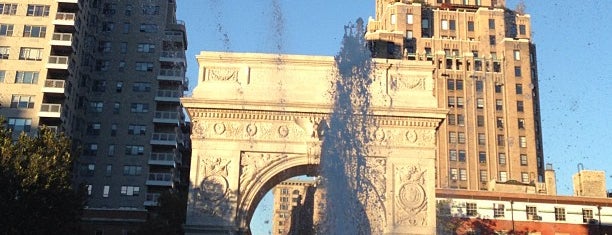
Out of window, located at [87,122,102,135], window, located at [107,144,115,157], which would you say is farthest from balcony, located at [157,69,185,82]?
window, located at [107,144,115,157]

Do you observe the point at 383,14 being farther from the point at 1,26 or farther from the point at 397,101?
the point at 397,101

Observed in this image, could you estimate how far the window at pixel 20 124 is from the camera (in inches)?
2073

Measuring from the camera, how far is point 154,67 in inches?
2387

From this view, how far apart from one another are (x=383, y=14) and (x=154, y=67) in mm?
30136

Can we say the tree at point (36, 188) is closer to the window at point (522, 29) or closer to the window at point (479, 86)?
the window at point (479, 86)

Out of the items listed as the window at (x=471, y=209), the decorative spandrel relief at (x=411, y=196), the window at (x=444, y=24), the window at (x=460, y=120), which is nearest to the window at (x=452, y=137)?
the window at (x=460, y=120)

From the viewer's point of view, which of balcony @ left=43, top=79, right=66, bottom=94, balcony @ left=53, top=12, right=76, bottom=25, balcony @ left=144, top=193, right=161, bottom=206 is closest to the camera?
balcony @ left=43, top=79, right=66, bottom=94

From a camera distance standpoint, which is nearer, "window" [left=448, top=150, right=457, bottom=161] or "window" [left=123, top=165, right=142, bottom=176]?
"window" [left=123, top=165, right=142, bottom=176]

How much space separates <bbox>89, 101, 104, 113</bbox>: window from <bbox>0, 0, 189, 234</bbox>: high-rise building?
0.25 feet

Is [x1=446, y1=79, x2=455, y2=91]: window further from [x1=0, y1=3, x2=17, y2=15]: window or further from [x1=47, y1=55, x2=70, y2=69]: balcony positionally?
[x1=0, y1=3, x2=17, y2=15]: window

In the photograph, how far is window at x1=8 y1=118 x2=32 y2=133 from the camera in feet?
173

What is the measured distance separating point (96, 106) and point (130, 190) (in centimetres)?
743

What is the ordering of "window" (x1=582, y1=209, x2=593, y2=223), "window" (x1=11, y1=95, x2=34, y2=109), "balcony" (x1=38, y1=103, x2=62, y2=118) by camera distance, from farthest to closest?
"window" (x1=11, y1=95, x2=34, y2=109)
"balcony" (x1=38, y1=103, x2=62, y2=118)
"window" (x1=582, y1=209, x2=593, y2=223)

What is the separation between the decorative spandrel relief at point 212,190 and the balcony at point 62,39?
1052 inches
